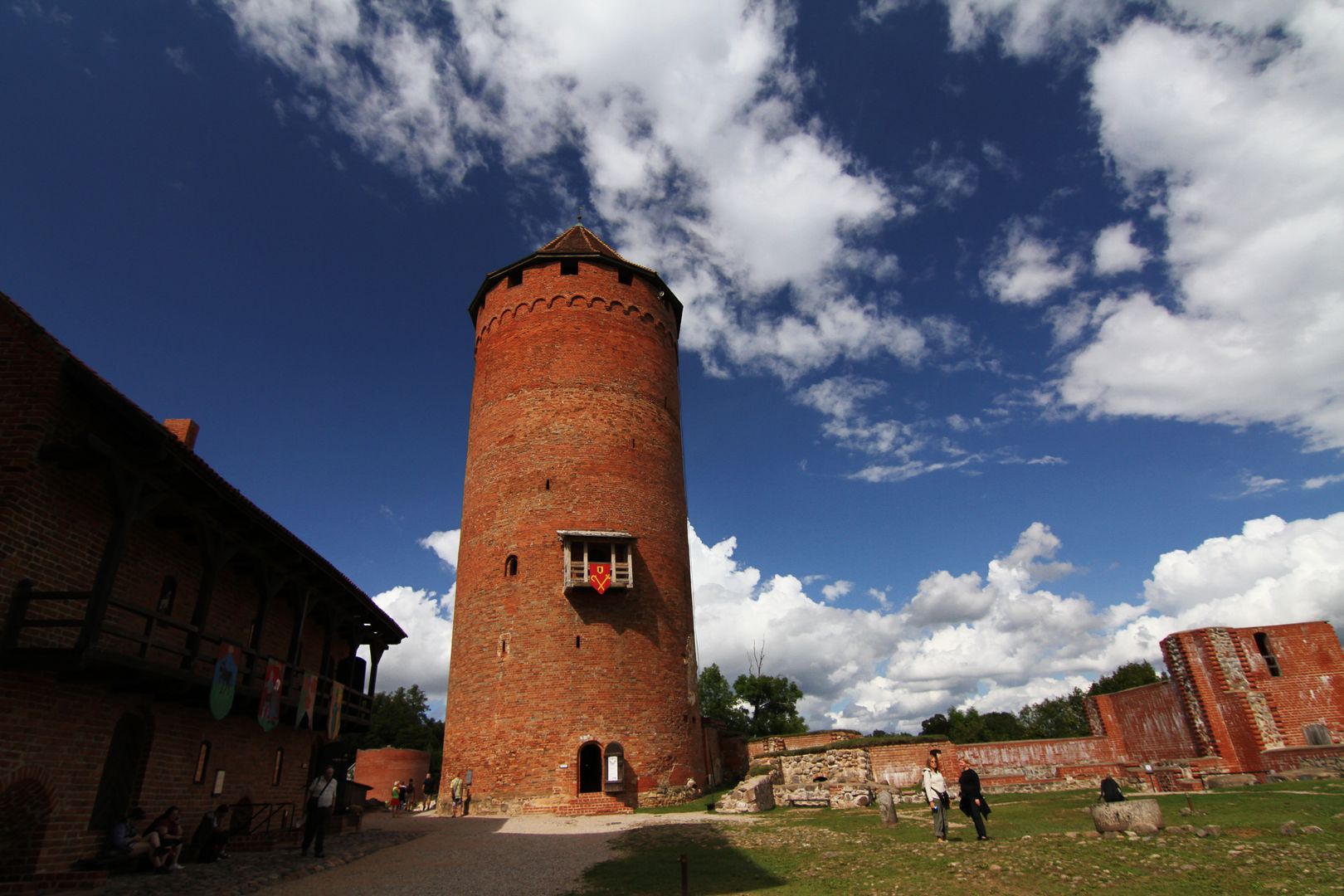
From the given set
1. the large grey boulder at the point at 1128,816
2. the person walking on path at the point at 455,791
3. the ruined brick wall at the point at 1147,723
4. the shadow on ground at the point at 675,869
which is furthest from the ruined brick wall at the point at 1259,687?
the person walking on path at the point at 455,791

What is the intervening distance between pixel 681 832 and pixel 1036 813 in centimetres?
683

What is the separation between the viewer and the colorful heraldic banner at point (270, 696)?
1130 centimetres

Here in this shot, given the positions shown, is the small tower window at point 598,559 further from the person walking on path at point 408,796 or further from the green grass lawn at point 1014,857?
the person walking on path at point 408,796

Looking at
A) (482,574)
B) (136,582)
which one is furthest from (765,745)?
(136,582)

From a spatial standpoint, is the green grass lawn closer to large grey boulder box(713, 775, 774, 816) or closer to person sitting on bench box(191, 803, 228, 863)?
large grey boulder box(713, 775, 774, 816)

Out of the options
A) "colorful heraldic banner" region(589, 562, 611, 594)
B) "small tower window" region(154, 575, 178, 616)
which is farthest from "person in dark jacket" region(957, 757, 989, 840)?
"small tower window" region(154, 575, 178, 616)

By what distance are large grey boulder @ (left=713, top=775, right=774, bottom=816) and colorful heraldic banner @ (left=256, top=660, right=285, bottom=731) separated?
1037 centimetres

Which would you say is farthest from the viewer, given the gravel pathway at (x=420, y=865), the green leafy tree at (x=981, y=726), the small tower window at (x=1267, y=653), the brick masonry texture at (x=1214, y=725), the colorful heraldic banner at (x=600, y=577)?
the green leafy tree at (x=981, y=726)

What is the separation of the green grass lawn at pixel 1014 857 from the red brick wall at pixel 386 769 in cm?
2502

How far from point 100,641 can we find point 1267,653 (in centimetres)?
2582

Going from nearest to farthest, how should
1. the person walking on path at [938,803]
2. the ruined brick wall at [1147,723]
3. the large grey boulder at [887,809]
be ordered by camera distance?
the person walking on path at [938,803] → the large grey boulder at [887,809] → the ruined brick wall at [1147,723]

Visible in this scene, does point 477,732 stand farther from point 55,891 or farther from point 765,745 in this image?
point 765,745

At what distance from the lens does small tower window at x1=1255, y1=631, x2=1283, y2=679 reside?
18641 mm

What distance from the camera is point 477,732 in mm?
20047
